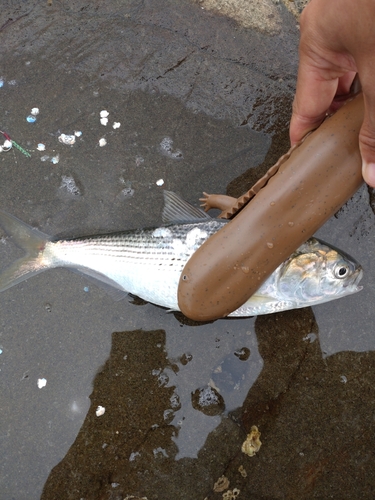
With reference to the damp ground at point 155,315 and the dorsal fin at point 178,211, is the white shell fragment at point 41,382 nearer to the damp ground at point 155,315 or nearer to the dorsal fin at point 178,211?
the damp ground at point 155,315

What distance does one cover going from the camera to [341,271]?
11.1ft

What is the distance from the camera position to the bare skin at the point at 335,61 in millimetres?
2238

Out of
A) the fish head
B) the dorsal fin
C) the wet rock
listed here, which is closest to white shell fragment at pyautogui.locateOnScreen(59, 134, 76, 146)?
the dorsal fin

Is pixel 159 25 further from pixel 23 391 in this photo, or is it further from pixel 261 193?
pixel 23 391

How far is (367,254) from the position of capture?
3.90m

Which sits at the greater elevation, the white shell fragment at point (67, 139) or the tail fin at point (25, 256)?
the white shell fragment at point (67, 139)

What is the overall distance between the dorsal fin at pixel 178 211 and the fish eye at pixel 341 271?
116 cm

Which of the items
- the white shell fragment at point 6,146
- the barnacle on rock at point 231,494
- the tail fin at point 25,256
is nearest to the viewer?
the barnacle on rock at point 231,494

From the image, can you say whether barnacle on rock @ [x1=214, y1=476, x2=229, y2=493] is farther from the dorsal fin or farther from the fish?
the dorsal fin

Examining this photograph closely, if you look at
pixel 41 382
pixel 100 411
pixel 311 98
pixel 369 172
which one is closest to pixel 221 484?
pixel 100 411

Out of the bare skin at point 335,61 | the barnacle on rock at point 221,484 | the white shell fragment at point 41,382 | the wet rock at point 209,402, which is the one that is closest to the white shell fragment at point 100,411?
the white shell fragment at point 41,382

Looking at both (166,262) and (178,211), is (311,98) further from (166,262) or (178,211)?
(166,262)

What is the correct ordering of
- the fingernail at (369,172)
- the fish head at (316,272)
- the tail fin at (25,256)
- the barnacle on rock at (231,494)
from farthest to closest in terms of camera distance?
the tail fin at (25,256), the barnacle on rock at (231,494), the fish head at (316,272), the fingernail at (369,172)

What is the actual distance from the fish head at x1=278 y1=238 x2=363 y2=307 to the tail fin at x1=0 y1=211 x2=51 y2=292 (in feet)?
7.16
